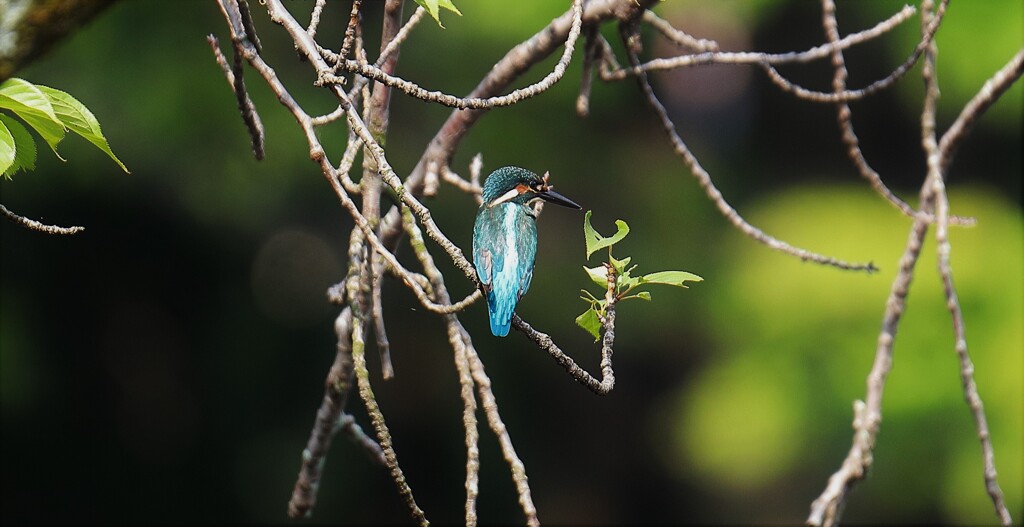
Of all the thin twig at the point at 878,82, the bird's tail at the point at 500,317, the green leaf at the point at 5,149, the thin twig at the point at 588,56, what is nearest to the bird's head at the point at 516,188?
the thin twig at the point at 588,56

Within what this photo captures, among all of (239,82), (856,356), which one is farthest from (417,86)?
(856,356)

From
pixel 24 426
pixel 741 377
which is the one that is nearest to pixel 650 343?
pixel 741 377

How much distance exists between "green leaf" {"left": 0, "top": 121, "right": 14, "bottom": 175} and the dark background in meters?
3.05

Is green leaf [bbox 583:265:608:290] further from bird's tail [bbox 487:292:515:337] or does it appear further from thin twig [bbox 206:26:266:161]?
thin twig [bbox 206:26:266:161]

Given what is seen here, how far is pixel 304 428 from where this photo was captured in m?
5.46

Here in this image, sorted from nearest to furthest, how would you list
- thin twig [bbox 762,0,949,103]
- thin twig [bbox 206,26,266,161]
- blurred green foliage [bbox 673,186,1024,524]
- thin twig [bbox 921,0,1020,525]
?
thin twig [bbox 206,26,266,161], thin twig [bbox 921,0,1020,525], thin twig [bbox 762,0,949,103], blurred green foliage [bbox 673,186,1024,524]

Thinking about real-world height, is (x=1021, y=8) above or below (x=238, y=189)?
above

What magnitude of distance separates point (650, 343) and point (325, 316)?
2.12 metres

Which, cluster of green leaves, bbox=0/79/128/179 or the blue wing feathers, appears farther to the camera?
the blue wing feathers

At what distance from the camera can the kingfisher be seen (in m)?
1.92

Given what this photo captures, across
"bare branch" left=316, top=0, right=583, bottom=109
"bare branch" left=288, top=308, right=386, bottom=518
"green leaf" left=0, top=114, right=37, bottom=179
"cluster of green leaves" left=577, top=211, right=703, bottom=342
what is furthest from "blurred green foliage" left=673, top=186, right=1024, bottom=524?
"green leaf" left=0, top=114, right=37, bottom=179

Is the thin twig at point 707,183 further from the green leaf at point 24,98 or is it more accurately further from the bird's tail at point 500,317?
the green leaf at point 24,98

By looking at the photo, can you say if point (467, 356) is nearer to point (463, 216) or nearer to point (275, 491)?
point (463, 216)

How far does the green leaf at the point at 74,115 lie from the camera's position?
4.42 feet
